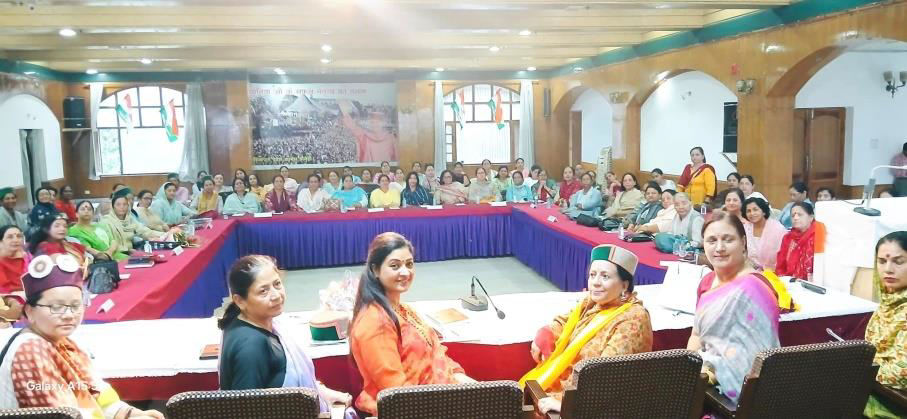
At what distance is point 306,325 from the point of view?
3.12 m

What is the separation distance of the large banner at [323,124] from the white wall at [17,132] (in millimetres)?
3476

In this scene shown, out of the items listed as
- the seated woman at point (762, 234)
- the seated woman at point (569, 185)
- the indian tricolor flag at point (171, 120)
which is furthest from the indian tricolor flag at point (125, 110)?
the seated woman at point (762, 234)

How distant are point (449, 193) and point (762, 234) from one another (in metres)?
5.08

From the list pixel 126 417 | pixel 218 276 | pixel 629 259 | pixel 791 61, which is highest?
pixel 791 61

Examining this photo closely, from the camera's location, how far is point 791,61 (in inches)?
259

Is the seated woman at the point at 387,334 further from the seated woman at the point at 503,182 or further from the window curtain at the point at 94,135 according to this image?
the window curtain at the point at 94,135

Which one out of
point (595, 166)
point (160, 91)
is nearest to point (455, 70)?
point (595, 166)

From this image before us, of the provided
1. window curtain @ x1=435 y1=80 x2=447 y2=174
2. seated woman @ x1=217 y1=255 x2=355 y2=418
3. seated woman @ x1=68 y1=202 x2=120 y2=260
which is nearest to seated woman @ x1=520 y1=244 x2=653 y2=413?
seated woman @ x1=217 y1=255 x2=355 y2=418

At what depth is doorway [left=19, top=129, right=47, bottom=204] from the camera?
10.7 metres

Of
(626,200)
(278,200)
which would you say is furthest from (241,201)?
(626,200)

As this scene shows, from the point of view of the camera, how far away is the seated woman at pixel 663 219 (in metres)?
6.21

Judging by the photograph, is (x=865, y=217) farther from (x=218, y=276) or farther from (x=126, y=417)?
(x=218, y=276)

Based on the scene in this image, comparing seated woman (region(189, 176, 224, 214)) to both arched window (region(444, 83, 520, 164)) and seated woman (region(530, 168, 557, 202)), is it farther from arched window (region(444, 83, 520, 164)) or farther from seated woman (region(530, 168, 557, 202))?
arched window (region(444, 83, 520, 164))

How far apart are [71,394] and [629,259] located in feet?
6.26
